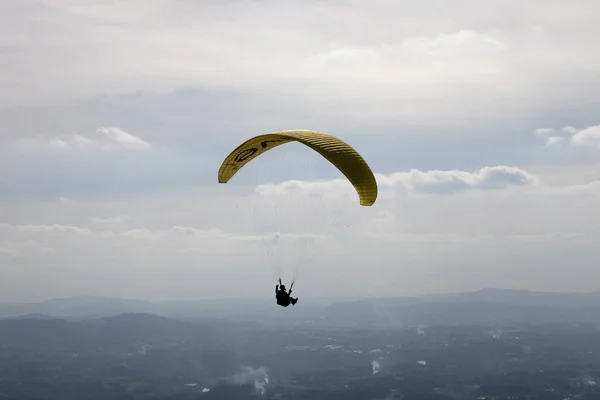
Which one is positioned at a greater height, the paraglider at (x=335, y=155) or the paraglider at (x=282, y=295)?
the paraglider at (x=335, y=155)

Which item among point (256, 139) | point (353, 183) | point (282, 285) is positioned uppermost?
point (256, 139)

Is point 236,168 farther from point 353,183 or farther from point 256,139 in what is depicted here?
point 353,183

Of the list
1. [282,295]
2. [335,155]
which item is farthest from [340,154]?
[282,295]

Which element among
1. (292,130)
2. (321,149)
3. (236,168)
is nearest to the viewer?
(321,149)

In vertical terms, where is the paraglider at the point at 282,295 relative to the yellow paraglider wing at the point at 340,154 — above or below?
below

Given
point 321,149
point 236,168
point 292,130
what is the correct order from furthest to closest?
1. point 236,168
2. point 292,130
3. point 321,149

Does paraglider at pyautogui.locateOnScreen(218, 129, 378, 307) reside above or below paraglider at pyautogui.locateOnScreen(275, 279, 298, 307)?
above

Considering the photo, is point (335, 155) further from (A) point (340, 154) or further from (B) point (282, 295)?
(B) point (282, 295)

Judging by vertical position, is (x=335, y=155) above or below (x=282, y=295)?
above

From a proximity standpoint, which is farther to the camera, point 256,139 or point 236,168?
point 236,168

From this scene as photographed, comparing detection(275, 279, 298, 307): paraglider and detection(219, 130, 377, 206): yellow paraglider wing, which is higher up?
detection(219, 130, 377, 206): yellow paraglider wing

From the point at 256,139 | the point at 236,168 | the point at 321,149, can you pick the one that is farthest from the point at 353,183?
the point at 236,168
